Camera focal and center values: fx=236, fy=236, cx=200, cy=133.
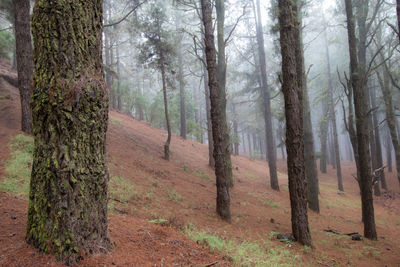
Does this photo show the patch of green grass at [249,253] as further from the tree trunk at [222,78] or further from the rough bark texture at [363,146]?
the tree trunk at [222,78]

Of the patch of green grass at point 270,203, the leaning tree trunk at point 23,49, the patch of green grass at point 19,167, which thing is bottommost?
the patch of green grass at point 270,203

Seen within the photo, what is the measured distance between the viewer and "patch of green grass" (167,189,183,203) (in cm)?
774

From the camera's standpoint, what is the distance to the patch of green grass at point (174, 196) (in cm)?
774

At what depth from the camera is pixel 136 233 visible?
324 cm

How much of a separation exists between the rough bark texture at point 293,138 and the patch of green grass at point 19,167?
5.87 metres

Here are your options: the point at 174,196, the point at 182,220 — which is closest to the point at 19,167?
the point at 174,196

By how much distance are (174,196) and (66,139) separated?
609 centimetres

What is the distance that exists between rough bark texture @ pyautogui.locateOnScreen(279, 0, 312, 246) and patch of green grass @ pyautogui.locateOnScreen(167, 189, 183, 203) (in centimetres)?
363

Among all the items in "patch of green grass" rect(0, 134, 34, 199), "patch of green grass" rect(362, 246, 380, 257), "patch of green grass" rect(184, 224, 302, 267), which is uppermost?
"patch of green grass" rect(0, 134, 34, 199)

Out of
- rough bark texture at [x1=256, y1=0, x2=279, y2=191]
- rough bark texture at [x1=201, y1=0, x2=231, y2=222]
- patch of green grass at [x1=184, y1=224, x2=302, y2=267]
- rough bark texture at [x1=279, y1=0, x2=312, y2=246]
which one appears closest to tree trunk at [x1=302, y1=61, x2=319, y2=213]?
rough bark texture at [x1=256, y1=0, x2=279, y2=191]

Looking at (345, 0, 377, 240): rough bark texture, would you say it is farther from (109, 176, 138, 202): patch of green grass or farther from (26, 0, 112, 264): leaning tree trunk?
(26, 0, 112, 264): leaning tree trunk

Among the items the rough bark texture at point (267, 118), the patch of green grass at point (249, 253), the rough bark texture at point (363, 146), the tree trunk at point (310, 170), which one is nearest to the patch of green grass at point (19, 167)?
the patch of green grass at point (249, 253)

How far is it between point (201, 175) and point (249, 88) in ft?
35.0

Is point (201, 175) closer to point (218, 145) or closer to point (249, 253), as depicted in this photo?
point (218, 145)
